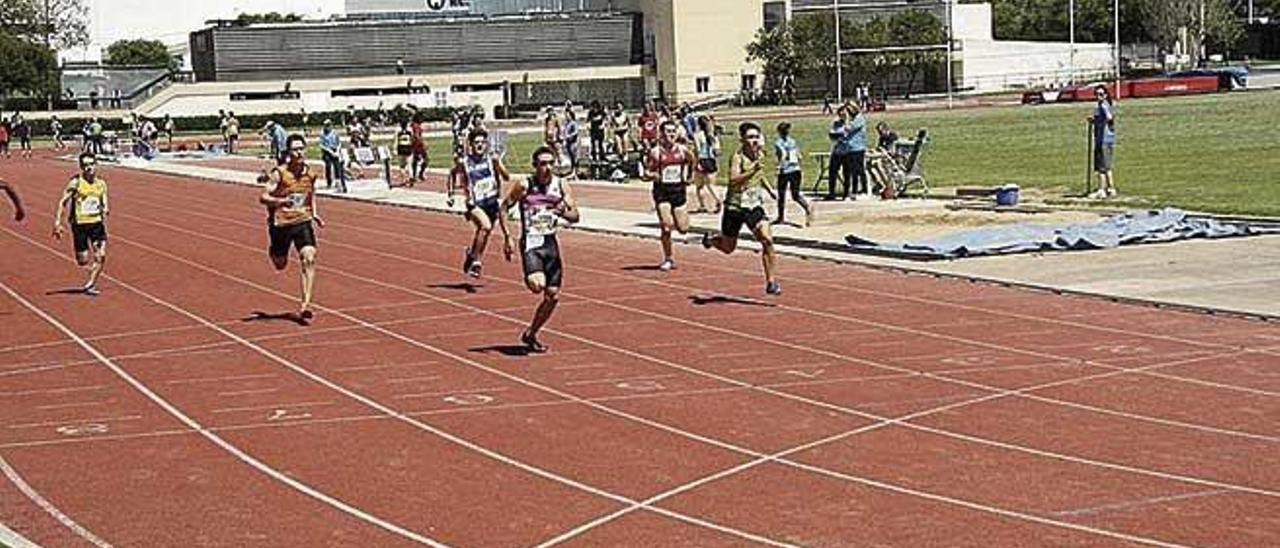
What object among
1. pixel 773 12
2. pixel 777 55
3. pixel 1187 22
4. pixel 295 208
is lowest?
pixel 295 208

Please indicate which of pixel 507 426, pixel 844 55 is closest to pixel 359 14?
pixel 844 55

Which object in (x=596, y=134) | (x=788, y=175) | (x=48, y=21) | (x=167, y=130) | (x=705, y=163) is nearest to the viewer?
(x=788, y=175)

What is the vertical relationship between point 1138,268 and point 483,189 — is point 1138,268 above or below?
below

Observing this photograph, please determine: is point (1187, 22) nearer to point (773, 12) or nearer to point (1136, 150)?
point (773, 12)

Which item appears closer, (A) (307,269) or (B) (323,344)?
(B) (323,344)

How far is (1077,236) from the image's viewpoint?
22000 mm

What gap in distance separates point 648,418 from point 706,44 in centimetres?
9697

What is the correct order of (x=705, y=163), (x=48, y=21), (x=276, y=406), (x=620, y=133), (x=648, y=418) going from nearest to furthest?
1. (x=648, y=418)
2. (x=276, y=406)
3. (x=705, y=163)
4. (x=620, y=133)
5. (x=48, y=21)

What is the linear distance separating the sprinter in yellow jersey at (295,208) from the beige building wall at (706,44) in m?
89.0

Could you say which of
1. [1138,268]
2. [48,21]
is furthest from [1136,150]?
[48,21]

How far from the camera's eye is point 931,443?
11.3m

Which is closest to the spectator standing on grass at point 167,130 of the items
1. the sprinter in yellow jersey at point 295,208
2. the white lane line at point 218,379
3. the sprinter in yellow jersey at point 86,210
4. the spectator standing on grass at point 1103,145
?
the spectator standing on grass at point 1103,145

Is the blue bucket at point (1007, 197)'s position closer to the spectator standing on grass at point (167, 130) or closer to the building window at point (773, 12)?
the spectator standing on grass at point (167, 130)

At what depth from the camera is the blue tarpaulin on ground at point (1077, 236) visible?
71.4 feet
